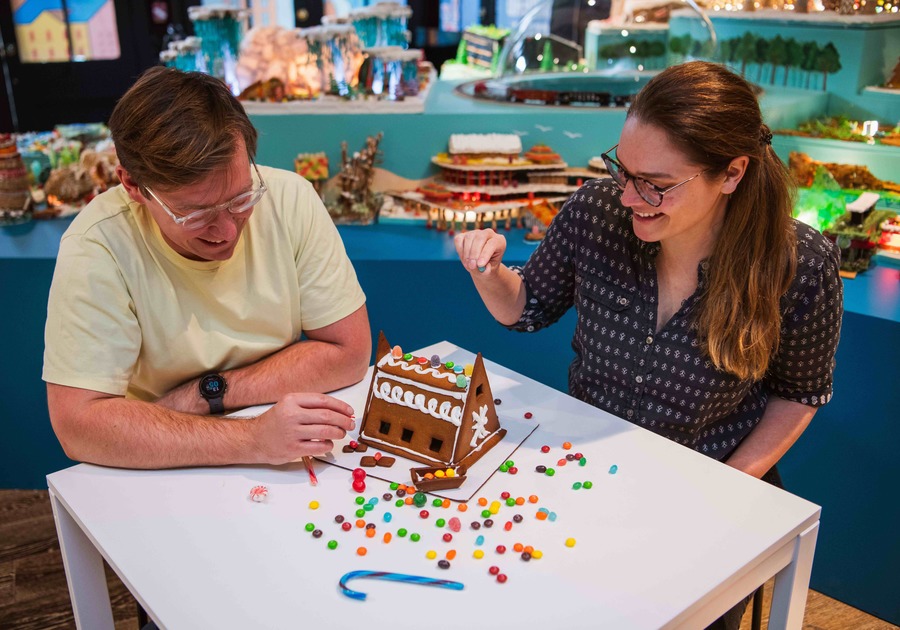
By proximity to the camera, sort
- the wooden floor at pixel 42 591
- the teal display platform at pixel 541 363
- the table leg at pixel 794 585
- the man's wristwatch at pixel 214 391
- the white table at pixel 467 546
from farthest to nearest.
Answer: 1. the wooden floor at pixel 42 591
2. the teal display platform at pixel 541 363
3. the man's wristwatch at pixel 214 391
4. the table leg at pixel 794 585
5. the white table at pixel 467 546

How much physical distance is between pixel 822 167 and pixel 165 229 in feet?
7.15

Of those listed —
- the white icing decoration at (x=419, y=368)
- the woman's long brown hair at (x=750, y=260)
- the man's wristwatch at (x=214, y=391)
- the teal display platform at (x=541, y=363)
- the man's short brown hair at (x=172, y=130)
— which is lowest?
the teal display platform at (x=541, y=363)

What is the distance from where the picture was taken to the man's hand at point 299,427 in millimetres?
1374

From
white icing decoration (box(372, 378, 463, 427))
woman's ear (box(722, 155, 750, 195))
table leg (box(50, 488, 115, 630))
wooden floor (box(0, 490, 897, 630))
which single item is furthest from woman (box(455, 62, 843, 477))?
wooden floor (box(0, 490, 897, 630))

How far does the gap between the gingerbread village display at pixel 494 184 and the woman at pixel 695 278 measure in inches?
48.0

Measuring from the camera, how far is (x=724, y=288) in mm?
1524

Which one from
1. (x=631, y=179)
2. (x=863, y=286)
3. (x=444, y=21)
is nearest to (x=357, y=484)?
(x=631, y=179)

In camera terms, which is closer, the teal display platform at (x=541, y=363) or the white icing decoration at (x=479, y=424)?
the white icing decoration at (x=479, y=424)

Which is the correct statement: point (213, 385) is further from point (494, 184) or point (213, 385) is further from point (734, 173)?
point (494, 184)

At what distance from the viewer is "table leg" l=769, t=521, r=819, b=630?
4.23ft

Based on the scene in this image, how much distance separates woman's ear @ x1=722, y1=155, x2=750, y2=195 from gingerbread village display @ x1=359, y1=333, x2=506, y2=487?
1.80 feet

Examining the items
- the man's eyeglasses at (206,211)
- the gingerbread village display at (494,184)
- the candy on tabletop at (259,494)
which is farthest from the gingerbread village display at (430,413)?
the gingerbread village display at (494,184)

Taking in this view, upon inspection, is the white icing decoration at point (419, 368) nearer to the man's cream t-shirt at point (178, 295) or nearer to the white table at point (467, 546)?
the white table at point (467, 546)

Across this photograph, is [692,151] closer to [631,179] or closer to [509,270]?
[631,179]
